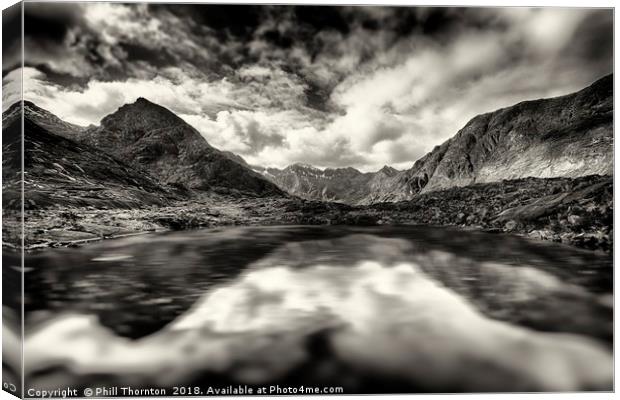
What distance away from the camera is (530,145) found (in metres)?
5.16

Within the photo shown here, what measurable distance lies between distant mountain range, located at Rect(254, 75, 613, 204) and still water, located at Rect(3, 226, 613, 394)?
122cm

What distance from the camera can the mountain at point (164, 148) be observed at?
13.6 ft

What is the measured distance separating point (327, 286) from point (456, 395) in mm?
1579

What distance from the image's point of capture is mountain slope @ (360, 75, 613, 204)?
397cm

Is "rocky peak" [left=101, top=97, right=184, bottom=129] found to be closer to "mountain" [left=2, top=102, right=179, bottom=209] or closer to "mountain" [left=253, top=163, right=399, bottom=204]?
"mountain" [left=2, top=102, right=179, bottom=209]

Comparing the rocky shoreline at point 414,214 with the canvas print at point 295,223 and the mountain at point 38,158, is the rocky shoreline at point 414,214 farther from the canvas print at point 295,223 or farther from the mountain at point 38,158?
the mountain at point 38,158

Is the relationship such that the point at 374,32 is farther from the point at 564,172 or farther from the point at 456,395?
the point at 456,395

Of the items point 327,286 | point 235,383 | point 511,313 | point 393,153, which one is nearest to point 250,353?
point 235,383

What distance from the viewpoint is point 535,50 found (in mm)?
3959

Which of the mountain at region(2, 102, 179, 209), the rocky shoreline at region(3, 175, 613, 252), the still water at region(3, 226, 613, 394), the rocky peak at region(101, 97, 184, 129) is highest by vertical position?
the rocky peak at region(101, 97, 184, 129)

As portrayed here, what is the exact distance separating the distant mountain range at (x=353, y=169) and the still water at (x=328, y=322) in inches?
46.3

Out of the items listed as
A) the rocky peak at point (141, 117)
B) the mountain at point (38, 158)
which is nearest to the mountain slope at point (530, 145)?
the rocky peak at point (141, 117)

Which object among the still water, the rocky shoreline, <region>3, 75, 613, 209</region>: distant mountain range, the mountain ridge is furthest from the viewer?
the mountain ridge

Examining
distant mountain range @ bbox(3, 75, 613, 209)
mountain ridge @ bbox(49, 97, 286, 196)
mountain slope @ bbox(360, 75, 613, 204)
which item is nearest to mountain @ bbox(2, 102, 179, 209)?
distant mountain range @ bbox(3, 75, 613, 209)
